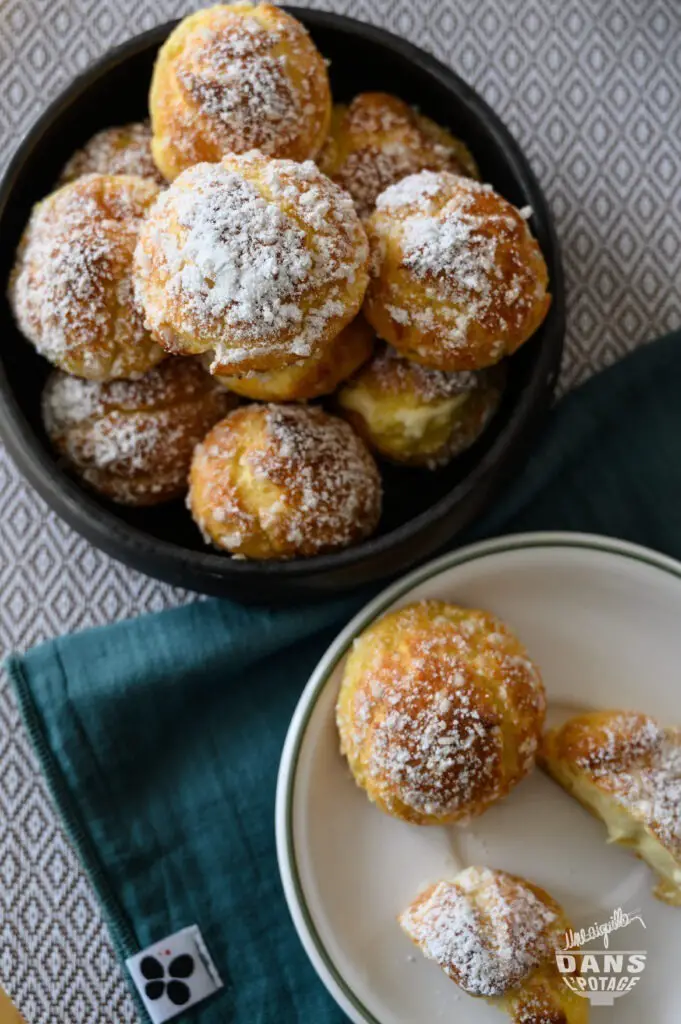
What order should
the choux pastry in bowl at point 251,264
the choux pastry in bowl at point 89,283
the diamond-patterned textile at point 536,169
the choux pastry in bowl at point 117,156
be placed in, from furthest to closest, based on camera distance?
the diamond-patterned textile at point 536,169 → the choux pastry in bowl at point 117,156 → the choux pastry in bowl at point 89,283 → the choux pastry in bowl at point 251,264

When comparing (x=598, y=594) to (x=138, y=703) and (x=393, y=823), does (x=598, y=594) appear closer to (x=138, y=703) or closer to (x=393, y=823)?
(x=393, y=823)

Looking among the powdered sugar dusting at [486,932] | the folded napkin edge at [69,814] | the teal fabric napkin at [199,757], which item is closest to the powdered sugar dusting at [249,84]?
the teal fabric napkin at [199,757]

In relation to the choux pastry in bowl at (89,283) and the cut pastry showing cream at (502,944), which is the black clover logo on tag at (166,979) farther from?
the choux pastry in bowl at (89,283)

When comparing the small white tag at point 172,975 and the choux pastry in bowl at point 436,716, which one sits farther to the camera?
the small white tag at point 172,975

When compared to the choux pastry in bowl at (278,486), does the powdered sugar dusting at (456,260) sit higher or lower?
higher

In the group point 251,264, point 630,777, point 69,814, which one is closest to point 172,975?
point 69,814

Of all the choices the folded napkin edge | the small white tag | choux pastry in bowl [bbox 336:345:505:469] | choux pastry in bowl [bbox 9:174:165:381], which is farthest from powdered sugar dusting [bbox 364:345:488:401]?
the small white tag

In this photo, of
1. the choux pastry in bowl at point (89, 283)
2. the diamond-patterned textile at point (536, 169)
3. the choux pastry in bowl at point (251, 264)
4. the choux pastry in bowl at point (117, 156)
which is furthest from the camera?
the diamond-patterned textile at point (536, 169)
